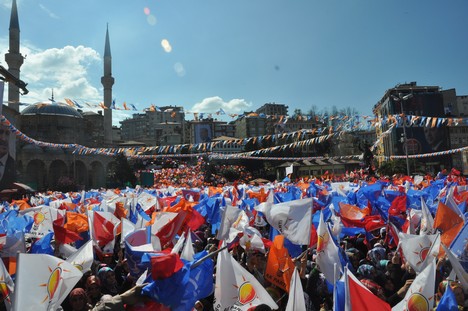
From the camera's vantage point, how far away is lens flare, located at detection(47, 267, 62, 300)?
347 cm

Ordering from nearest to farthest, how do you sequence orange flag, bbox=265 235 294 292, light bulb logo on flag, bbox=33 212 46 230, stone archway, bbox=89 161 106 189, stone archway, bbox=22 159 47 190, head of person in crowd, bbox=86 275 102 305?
orange flag, bbox=265 235 294 292 → head of person in crowd, bbox=86 275 102 305 → light bulb logo on flag, bbox=33 212 46 230 → stone archway, bbox=22 159 47 190 → stone archway, bbox=89 161 106 189

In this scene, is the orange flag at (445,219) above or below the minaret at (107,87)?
below

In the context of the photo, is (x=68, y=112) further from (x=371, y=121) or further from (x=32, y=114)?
(x=371, y=121)

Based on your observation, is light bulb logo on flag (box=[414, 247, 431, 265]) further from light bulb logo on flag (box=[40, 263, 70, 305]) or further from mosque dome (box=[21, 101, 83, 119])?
mosque dome (box=[21, 101, 83, 119])

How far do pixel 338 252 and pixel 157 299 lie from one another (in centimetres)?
243

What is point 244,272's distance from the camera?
4082mm

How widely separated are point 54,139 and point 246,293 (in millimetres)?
62251

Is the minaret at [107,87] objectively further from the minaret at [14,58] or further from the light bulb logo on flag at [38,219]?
the light bulb logo on flag at [38,219]

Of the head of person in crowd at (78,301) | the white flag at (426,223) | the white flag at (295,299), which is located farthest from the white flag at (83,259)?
the white flag at (426,223)

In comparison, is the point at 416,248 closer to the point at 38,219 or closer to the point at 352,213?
the point at 352,213

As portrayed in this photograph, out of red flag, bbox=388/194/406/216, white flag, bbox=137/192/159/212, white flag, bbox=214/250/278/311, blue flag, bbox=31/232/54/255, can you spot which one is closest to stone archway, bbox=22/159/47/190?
white flag, bbox=137/192/159/212

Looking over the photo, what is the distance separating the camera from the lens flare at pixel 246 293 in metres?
3.99

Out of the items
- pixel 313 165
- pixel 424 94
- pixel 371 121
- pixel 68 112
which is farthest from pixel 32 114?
pixel 424 94

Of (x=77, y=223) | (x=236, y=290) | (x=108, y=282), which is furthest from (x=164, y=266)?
(x=77, y=223)
